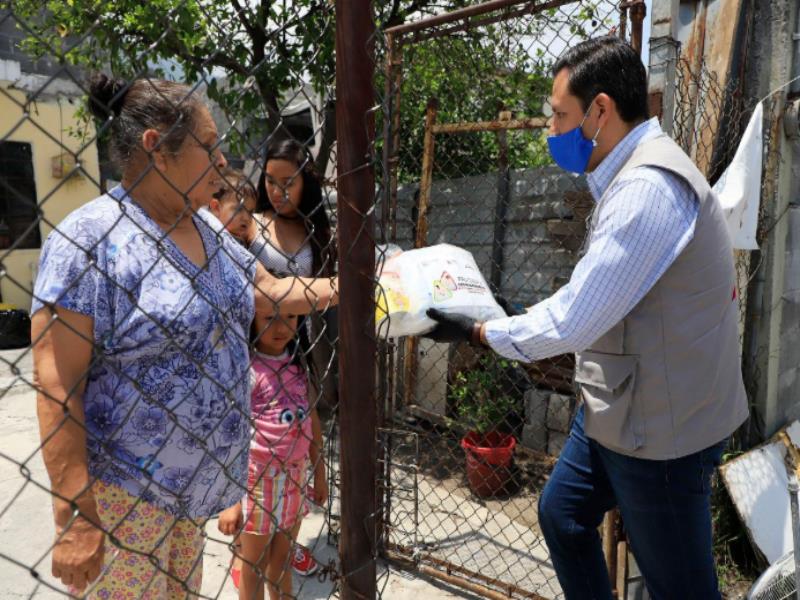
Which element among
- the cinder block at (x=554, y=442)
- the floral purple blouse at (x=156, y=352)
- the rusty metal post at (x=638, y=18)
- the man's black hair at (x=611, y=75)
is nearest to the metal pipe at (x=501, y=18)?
the rusty metal post at (x=638, y=18)

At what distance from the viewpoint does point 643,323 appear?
5.11ft

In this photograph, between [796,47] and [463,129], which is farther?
[463,129]

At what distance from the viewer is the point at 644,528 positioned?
1.66 meters

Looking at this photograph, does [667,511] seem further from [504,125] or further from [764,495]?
[504,125]

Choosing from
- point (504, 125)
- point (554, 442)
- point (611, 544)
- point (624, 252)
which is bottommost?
point (611, 544)

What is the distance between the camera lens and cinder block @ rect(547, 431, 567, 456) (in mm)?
3940

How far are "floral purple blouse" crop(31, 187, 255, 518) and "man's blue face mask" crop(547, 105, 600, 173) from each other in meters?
0.92

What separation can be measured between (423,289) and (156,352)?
69 centimetres

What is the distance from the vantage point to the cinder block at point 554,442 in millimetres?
3940

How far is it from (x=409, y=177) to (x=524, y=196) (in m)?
1.24

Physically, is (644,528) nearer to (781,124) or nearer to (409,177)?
(781,124)

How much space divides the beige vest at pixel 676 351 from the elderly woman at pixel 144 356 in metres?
0.75

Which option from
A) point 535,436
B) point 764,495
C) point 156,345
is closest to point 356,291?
point 156,345

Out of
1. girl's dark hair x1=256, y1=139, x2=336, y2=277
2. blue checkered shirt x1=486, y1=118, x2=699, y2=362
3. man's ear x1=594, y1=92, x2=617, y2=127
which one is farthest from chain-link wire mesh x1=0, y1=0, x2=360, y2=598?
man's ear x1=594, y1=92, x2=617, y2=127
